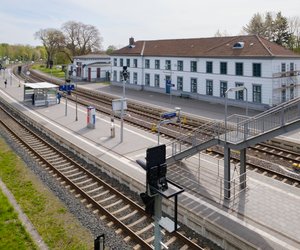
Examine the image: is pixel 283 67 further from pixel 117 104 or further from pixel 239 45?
pixel 117 104

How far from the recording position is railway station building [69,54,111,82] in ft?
215

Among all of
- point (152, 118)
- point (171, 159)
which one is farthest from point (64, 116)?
point (171, 159)

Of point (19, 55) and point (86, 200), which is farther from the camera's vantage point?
point (19, 55)

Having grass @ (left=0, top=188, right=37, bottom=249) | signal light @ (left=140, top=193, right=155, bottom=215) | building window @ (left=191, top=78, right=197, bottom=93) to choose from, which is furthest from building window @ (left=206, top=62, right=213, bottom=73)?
signal light @ (left=140, top=193, right=155, bottom=215)

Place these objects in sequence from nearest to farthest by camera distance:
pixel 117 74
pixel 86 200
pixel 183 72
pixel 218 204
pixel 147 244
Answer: pixel 147 244
pixel 218 204
pixel 86 200
pixel 183 72
pixel 117 74

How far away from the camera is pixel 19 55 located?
144625 mm

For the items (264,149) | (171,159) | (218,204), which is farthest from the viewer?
(264,149)

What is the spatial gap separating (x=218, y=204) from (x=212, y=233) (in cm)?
205

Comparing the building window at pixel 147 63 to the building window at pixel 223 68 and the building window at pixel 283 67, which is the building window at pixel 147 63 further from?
the building window at pixel 283 67

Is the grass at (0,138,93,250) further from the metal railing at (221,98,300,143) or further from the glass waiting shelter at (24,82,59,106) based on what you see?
the glass waiting shelter at (24,82,59,106)

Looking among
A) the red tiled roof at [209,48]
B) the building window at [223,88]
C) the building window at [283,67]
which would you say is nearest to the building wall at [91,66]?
the red tiled roof at [209,48]

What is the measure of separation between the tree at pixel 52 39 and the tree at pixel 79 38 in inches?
91.2

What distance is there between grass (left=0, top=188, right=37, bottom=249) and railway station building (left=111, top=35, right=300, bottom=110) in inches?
1039

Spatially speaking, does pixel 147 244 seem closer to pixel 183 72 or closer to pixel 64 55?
pixel 183 72
